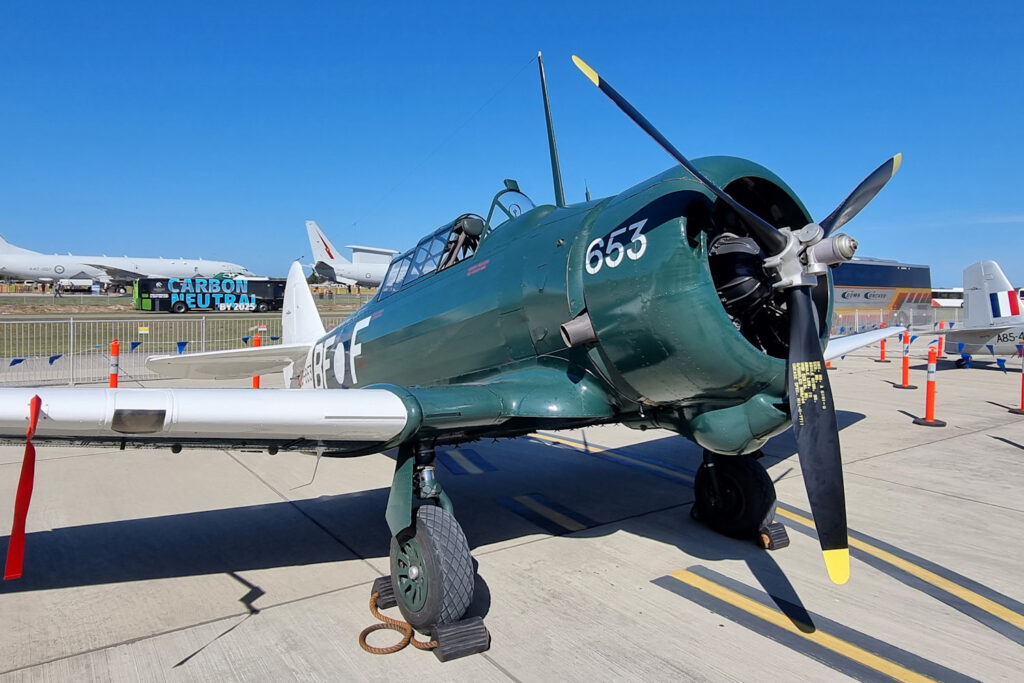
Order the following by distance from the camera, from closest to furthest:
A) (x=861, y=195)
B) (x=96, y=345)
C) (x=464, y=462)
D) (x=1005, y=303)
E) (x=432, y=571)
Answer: (x=861, y=195)
(x=432, y=571)
(x=464, y=462)
(x=1005, y=303)
(x=96, y=345)

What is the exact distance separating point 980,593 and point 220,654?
4.36 metres

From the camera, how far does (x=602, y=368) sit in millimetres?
3881

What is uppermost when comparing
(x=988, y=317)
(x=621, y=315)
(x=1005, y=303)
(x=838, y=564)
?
(x=1005, y=303)

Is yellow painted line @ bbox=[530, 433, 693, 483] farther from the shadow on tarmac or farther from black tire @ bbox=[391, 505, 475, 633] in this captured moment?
black tire @ bbox=[391, 505, 475, 633]

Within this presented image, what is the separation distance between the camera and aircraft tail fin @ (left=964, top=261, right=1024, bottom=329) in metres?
18.0

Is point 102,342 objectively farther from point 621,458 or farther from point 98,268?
point 98,268

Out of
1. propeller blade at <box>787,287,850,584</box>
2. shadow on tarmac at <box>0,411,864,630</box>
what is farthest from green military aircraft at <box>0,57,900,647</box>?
shadow on tarmac at <box>0,411,864,630</box>

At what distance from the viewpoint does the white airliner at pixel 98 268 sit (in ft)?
228

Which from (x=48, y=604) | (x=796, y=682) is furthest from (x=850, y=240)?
(x=48, y=604)

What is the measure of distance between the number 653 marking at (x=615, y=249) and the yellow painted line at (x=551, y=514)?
2421 millimetres

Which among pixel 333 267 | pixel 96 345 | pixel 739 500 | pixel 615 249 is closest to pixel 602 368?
pixel 615 249

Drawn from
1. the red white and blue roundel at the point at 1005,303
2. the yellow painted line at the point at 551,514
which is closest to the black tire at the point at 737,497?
the yellow painted line at the point at 551,514

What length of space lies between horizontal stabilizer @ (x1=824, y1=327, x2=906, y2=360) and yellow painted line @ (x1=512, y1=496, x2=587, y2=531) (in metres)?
2.80

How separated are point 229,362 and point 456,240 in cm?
407
